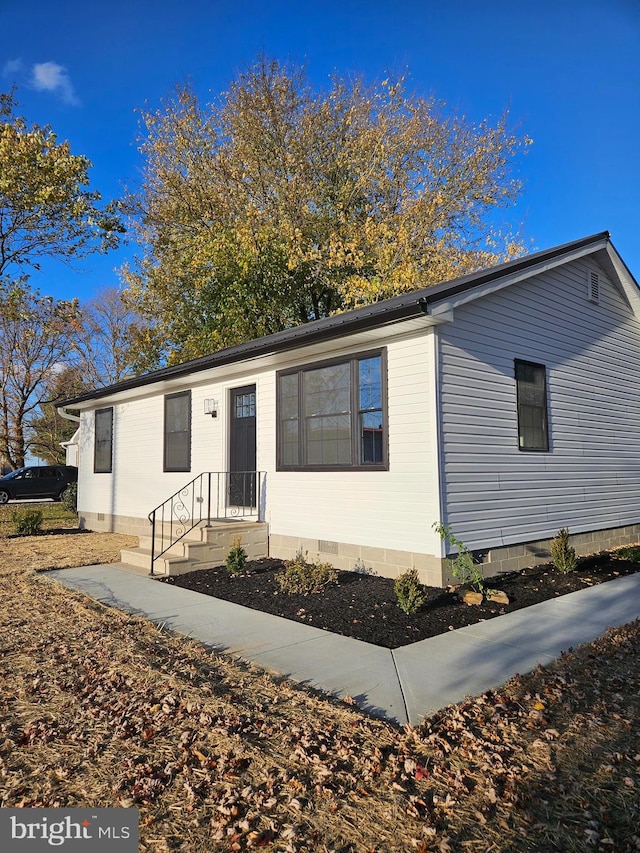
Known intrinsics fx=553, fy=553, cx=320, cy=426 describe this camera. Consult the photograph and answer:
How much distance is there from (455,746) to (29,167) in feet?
47.6

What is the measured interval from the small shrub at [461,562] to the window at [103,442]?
952 centimetres

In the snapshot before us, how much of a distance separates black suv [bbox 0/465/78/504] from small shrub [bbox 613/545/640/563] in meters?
22.0

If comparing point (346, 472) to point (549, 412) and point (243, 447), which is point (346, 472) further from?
point (549, 412)

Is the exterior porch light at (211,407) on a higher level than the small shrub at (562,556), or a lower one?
higher

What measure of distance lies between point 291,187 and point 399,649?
1672cm

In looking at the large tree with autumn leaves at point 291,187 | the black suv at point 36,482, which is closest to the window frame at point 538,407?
the large tree with autumn leaves at point 291,187

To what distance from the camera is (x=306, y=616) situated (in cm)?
568

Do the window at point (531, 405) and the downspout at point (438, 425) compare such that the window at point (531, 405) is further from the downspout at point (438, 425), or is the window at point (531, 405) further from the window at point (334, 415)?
the window at point (334, 415)

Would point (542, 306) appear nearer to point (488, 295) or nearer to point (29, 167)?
point (488, 295)

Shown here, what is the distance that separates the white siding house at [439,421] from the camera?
673cm

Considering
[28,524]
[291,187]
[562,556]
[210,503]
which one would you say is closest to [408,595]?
[562,556]

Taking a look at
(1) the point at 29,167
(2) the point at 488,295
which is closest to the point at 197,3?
(1) the point at 29,167

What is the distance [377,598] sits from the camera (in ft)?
20.2

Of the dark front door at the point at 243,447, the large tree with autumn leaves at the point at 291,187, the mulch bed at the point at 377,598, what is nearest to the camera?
the mulch bed at the point at 377,598
